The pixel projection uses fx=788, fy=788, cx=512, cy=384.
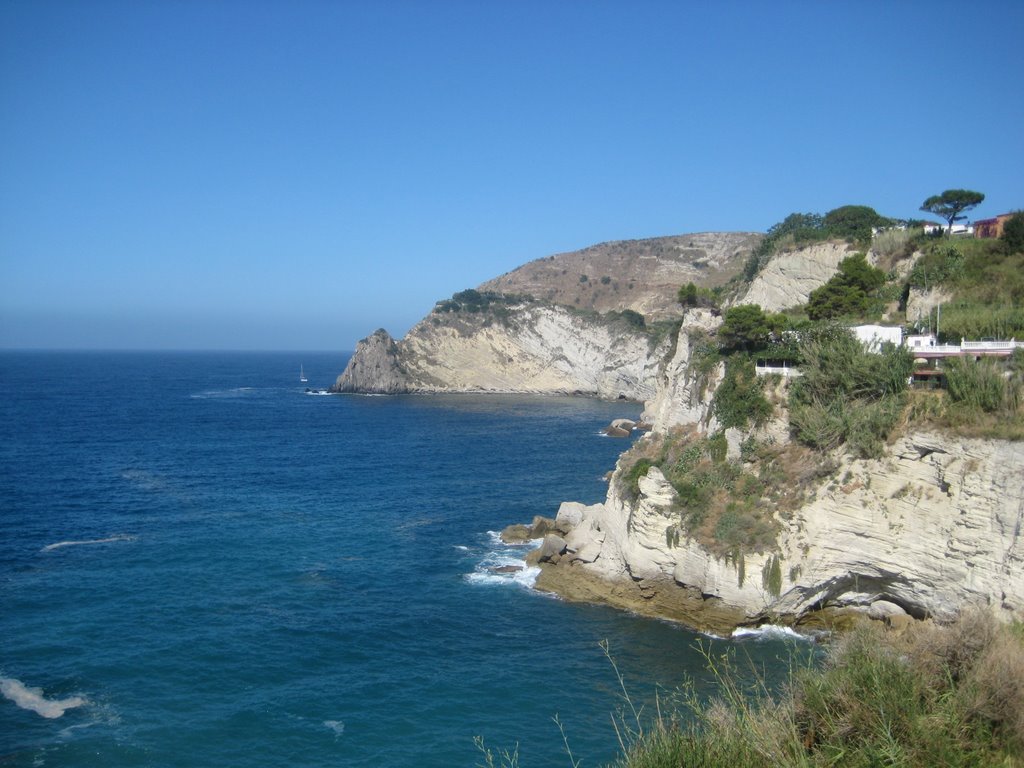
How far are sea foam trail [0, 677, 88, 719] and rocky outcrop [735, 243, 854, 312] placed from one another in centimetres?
3519

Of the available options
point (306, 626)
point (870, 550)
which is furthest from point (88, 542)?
point (870, 550)

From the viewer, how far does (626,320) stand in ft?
364

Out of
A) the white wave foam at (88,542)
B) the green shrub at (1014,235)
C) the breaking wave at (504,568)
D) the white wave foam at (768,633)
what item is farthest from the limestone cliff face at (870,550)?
the white wave foam at (88,542)

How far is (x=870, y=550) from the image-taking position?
23922 millimetres

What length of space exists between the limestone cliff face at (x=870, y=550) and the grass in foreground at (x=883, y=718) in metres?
9.98

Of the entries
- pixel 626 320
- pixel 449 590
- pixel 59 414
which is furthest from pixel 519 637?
pixel 626 320

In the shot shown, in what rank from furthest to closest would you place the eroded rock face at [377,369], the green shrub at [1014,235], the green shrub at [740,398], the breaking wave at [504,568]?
the eroded rock face at [377,369] → the green shrub at [1014,235] → the breaking wave at [504,568] → the green shrub at [740,398]

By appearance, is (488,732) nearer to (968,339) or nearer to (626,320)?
(968,339)

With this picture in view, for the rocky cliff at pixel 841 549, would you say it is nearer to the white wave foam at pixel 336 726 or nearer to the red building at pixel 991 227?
the white wave foam at pixel 336 726

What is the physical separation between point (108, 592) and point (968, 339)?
32784mm

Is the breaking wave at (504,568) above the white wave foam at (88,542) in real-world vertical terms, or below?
below

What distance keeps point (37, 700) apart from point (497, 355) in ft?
307

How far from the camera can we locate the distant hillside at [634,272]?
14412 centimetres

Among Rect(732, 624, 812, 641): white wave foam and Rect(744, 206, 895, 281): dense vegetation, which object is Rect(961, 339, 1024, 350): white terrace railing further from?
Rect(744, 206, 895, 281): dense vegetation
